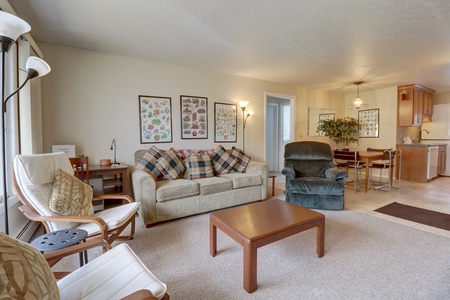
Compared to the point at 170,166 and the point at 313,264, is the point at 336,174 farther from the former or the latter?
the point at 170,166

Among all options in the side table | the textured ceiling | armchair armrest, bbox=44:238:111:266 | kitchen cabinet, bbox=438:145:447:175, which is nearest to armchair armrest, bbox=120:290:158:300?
armchair armrest, bbox=44:238:111:266

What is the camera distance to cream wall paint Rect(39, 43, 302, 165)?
2.98m

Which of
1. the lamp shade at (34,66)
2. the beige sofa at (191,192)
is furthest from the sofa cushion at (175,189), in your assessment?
the lamp shade at (34,66)

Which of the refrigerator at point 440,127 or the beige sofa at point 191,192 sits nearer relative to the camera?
the beige sofa at point 191,192

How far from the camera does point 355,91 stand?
19.8 ft

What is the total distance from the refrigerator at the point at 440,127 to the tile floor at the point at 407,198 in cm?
154

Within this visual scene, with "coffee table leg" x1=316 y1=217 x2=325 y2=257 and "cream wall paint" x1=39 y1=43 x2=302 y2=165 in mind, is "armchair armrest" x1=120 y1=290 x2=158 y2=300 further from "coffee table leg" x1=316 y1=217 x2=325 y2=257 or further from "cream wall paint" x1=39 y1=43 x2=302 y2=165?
"cream wall paint" x1=39 y1=43 x2=302 y2=165

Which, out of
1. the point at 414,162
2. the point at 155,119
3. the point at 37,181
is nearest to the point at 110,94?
the point at 155,119

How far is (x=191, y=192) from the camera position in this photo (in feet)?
9.65

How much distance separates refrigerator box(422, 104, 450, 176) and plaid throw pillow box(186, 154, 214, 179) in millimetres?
6451

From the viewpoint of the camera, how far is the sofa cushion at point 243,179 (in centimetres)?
333

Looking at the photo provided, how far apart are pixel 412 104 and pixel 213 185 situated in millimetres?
5287

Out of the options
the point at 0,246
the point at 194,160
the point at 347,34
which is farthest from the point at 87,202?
the point at 347,34

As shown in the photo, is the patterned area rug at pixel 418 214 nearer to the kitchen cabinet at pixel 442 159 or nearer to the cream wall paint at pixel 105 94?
the cream wall paint at pixel 105 94
